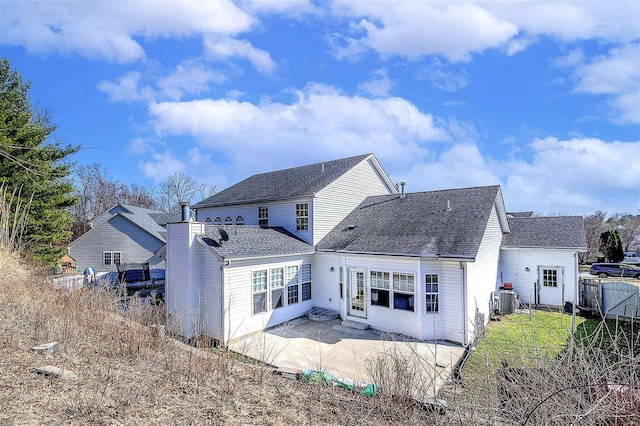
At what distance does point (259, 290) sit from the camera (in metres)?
12.4

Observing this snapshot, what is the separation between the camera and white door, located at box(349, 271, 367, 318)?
12918 millimetres

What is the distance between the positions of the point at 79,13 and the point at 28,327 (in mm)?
6642

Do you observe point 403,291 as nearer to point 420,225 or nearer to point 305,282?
point 420,225

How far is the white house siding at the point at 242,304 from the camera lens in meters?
11.3

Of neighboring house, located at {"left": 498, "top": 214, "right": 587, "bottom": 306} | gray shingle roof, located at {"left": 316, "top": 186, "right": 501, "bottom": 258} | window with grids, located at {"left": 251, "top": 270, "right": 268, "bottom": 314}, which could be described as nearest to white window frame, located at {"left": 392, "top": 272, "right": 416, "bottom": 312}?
gray shingle roof, located at {"left": 316, "top": 186, "right": 501, "bottom": 258}

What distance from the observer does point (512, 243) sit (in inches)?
655

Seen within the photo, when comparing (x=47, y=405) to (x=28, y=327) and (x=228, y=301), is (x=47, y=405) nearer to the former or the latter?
(x=28, y=327)

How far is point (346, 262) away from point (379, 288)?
179 centimetres

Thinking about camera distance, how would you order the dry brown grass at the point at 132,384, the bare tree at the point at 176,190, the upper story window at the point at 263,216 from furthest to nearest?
1. the bare tree at the point at 176,190
2. the upper story window at the point at 263,216
3. the dry brown grass at the point at 132,384

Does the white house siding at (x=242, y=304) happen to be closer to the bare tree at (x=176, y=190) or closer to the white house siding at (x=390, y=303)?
the white house siding at (x=390, y=303)

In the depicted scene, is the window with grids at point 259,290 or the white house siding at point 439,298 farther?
the window with grids at point 259,290

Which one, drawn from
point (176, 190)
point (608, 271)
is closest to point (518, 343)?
point (608, 271)

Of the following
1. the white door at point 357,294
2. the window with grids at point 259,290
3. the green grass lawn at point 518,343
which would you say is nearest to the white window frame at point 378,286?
the white door at point 357,294

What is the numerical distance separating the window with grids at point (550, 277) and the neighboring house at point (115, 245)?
89.8 feet
